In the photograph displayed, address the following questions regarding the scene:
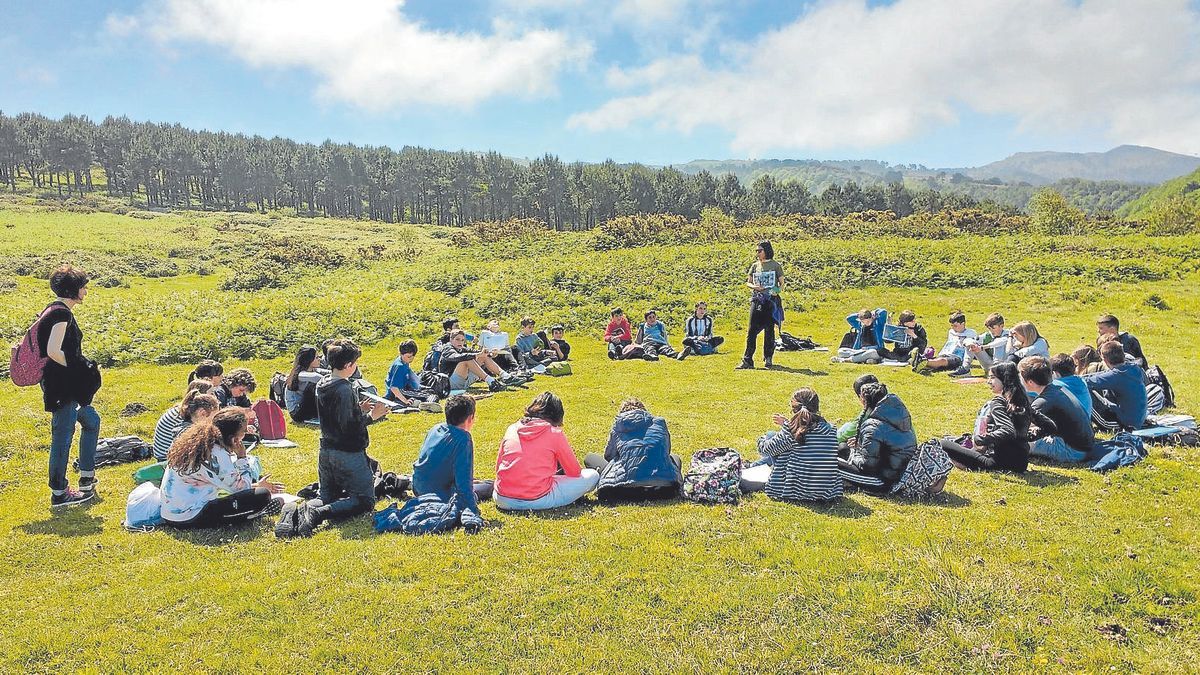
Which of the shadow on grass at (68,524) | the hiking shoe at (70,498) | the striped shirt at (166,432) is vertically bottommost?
the shadow on grass at (68,524)

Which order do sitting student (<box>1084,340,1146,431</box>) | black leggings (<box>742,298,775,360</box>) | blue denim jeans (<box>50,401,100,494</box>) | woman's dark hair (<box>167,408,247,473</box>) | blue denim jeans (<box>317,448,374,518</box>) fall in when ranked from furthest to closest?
1. black leggings (<box>742,298,775,360</box>)
2. sitting student (<box>1084,340,1146,431</box>)
3. blue denim jeans (<box>50,401,100,494</box>)
4. blue denim jeans (<box>317,448,374,518</box>)
5. woman's dark hair (<box>167,408,247,473</box>)

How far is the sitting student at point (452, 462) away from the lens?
7250 millimetres

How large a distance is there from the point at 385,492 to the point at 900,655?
6.00 metres

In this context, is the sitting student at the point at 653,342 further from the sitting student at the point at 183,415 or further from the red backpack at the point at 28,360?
the red backpack at the point at 28,360

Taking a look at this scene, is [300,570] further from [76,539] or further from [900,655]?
[900,655]

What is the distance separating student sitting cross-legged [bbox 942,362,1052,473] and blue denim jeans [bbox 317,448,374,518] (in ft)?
24.4

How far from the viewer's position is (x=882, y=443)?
7695 mm

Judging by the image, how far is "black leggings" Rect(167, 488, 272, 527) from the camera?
23.2ft

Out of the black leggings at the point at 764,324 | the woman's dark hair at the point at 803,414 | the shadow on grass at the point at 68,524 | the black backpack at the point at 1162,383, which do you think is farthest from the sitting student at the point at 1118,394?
the shadow on grass at the point at 68,524

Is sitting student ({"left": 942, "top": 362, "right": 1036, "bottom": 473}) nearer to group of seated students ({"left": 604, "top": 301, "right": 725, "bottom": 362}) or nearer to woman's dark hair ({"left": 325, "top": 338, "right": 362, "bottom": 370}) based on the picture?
woman's dark hair ({"left": 325, "top": 338, "right": 362, "bottom": 370})

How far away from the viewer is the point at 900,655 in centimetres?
474

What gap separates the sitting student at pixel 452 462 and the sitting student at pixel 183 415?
3089 mm

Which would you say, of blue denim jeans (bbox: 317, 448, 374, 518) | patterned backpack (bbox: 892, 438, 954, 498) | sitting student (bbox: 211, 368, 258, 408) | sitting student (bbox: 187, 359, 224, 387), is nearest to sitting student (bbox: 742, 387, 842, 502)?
patterned backpack (bbox: 892, 438, 954, 498)

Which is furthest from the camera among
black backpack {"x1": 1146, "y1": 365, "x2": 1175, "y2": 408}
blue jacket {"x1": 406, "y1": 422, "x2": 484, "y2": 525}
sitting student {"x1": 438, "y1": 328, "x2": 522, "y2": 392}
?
sitting student {"x1": 438, "y1": 328, "x2": 522, "y2": 392}
